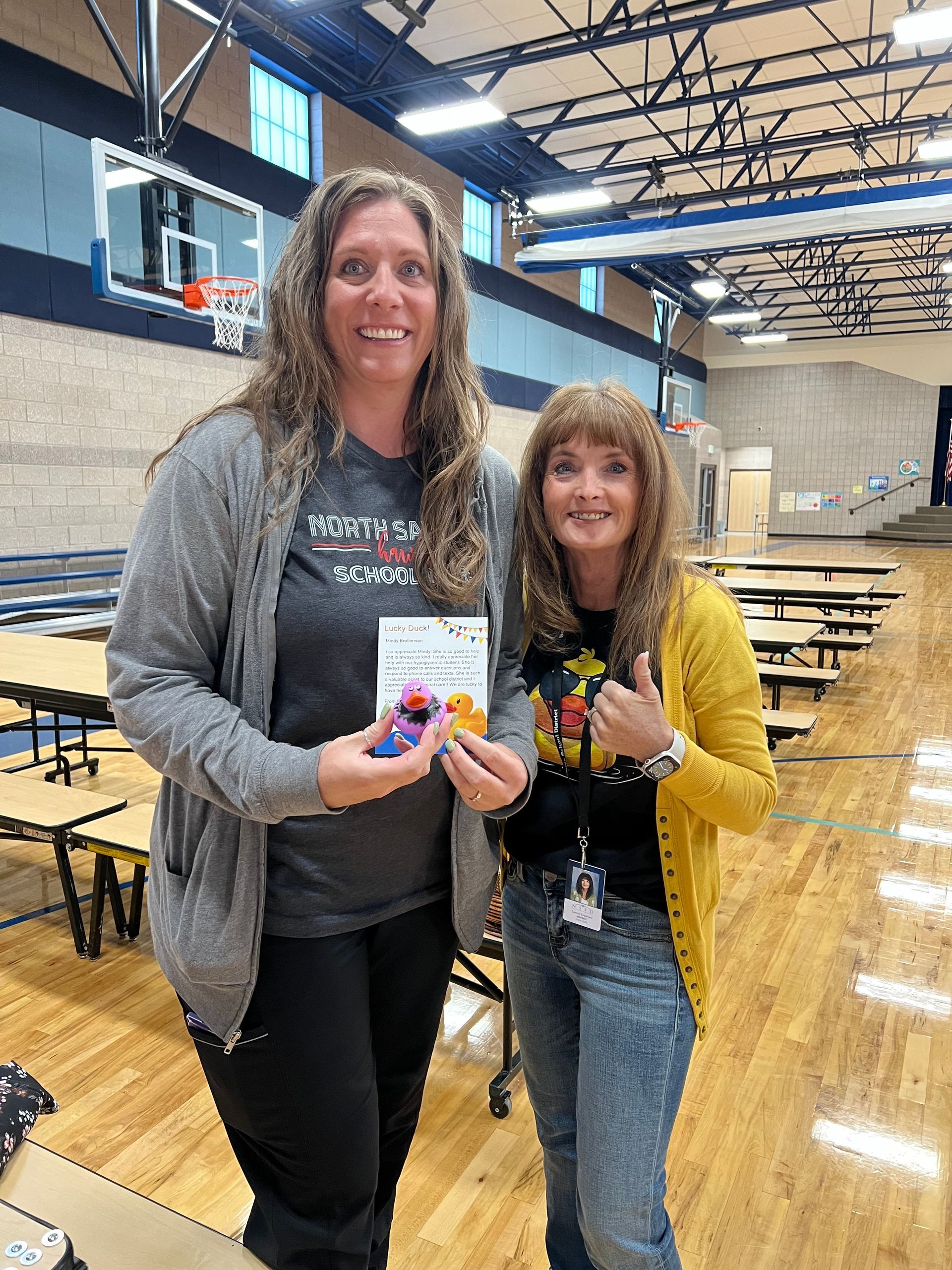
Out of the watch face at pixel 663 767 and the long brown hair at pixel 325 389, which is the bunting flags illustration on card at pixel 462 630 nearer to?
the long brown hair at pixel 325 389

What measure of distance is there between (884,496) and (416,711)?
81.8 feet

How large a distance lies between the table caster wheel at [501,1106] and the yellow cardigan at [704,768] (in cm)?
106

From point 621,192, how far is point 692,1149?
15.6m

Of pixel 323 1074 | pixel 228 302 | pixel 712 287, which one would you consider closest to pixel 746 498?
pixel 712 287

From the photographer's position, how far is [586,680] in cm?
134

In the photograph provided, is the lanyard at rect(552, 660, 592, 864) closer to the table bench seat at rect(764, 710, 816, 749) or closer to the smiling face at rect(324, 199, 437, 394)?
Result: the smiling face at rect(324, 199, 437, 394)

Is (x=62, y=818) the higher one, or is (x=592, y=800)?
(x=592, y=800)

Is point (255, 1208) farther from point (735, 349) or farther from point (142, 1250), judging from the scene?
point (735, 349)

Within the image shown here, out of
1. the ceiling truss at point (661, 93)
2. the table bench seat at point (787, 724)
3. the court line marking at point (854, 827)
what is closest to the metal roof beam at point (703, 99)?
the ceiling truss at point (661, 93)

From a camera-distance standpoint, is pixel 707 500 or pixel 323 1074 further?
pixel 707 500

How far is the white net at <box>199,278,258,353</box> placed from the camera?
22.5ft

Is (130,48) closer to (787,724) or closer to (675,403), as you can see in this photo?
(787,724)

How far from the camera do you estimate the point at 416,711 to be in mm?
1017

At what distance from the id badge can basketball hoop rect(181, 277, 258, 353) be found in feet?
21.0
